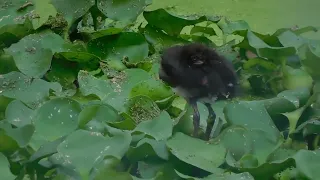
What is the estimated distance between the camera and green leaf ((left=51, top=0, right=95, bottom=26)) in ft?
6.05

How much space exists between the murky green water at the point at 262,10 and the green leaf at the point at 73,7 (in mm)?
574

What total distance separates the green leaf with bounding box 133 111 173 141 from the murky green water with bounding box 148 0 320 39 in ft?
3.23

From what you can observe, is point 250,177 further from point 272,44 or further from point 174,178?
point 272,44

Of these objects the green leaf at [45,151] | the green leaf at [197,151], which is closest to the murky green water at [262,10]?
the green leaf at [197,151]

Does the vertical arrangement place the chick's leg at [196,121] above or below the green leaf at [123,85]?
above

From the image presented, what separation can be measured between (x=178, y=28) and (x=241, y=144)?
70 cm

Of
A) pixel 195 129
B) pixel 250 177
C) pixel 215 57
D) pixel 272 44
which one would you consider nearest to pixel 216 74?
pixel 215 57

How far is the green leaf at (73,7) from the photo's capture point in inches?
72.6

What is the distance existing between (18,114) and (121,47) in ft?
1.81

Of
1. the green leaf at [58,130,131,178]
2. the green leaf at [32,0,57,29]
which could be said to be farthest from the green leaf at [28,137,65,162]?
the green leaf at [32,0,57,29]

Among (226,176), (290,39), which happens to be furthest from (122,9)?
(226,176)

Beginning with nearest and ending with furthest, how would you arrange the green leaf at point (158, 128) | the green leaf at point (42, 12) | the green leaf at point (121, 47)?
1. the green leaf at point (158, 128)
2. the green leaf at point (121, 47)
3. the green leaf at point (42, 12)

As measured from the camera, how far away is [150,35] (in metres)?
1.90

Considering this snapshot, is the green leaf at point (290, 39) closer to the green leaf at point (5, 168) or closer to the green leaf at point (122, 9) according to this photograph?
the green leaf at point (122, 9)
